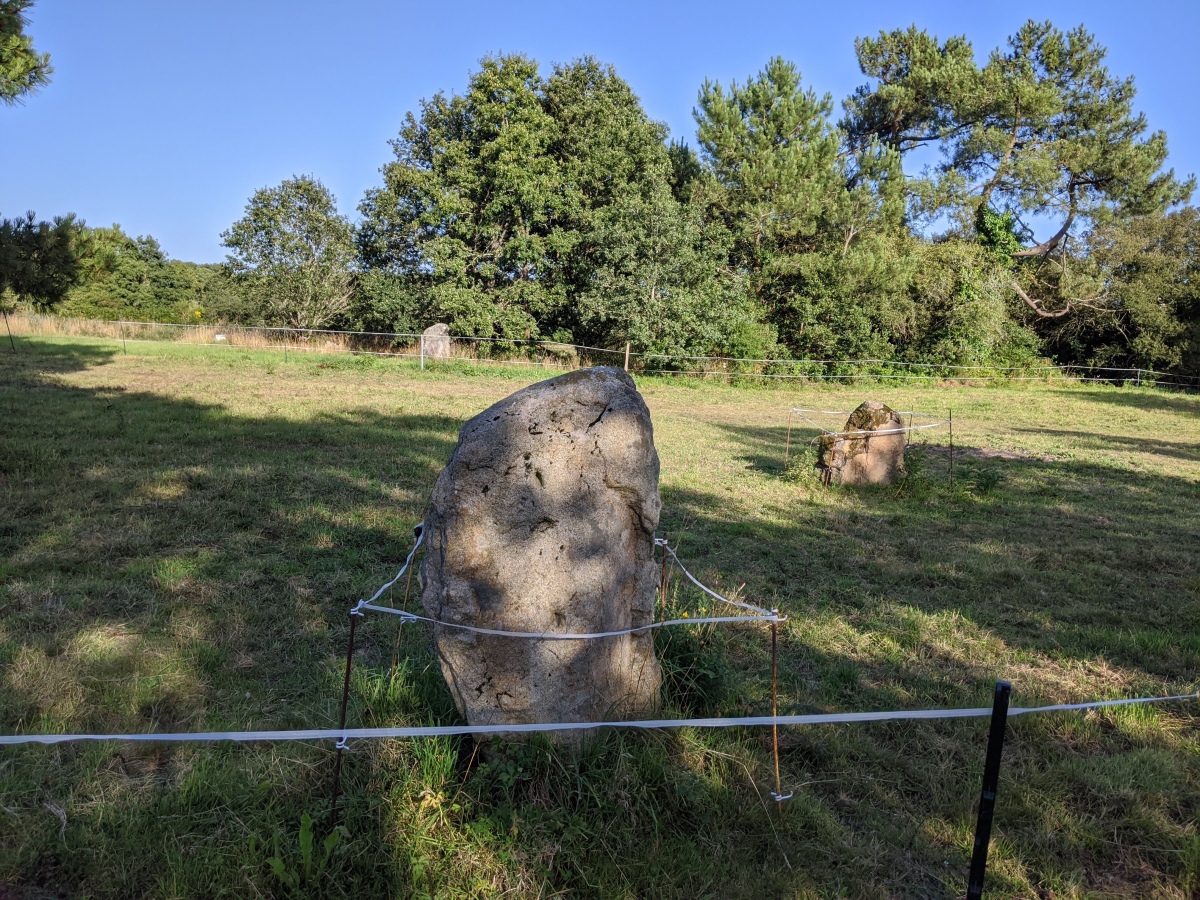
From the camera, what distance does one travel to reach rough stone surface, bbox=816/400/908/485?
998 cm

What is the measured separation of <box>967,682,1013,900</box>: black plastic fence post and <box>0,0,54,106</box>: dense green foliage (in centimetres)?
968

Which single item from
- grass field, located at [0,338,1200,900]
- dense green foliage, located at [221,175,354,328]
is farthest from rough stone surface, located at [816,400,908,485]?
dense green foliage, located at [221,175,354,328]

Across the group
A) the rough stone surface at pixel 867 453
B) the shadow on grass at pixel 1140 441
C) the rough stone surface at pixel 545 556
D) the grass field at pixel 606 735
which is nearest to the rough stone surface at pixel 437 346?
the grass field at pixel 606 735

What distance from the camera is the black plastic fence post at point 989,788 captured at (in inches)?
88.7

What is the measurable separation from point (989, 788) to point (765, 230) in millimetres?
29523

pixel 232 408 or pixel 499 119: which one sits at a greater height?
pixel 499 119

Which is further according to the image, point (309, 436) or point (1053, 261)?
point (1053, 261)

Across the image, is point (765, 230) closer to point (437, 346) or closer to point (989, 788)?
point (437, 346)

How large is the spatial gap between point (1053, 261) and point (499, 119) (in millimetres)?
23230

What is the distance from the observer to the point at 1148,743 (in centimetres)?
388

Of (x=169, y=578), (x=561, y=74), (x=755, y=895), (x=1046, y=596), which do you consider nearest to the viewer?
(x=755, y=895)

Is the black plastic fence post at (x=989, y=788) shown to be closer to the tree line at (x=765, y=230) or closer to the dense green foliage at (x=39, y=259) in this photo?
the dense green foliage at (x=39, y=259)

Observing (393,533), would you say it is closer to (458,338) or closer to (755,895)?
(755,895)

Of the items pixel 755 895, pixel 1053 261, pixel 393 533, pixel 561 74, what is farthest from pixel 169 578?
pixel 1053 261
